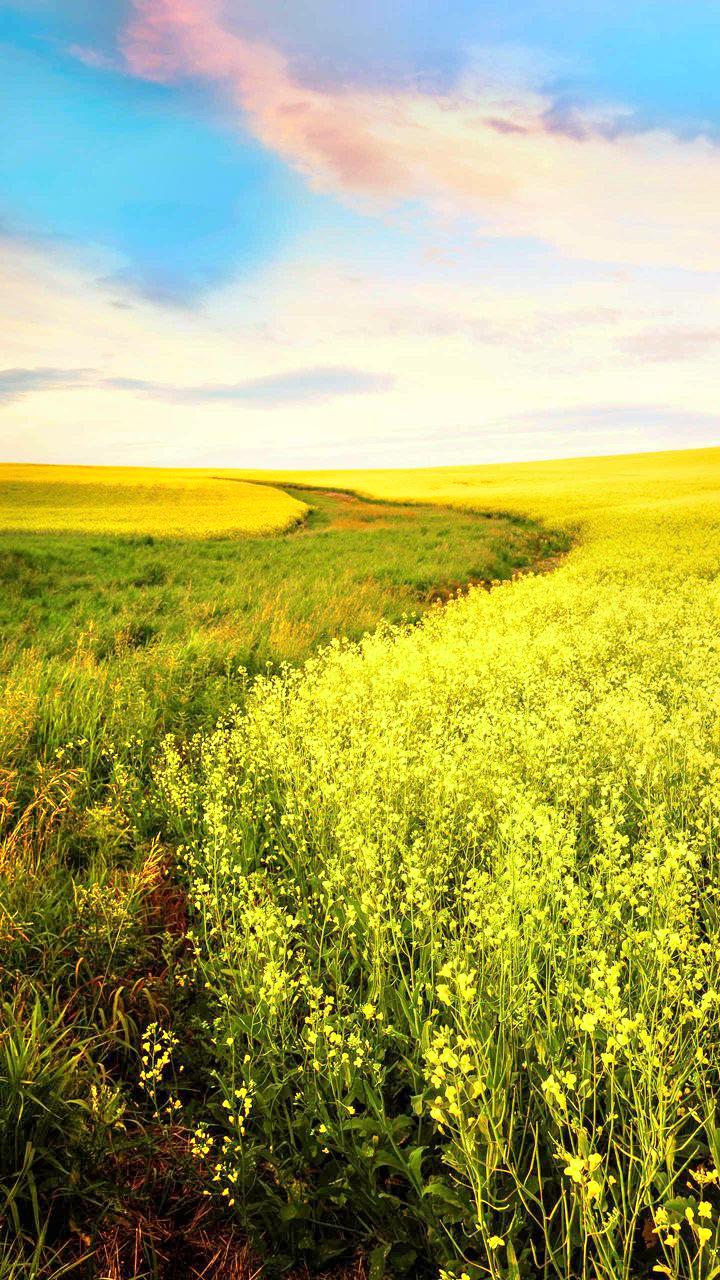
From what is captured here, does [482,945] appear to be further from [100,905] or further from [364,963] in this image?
[100,905]

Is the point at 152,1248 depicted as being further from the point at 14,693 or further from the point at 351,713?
the point at 14,693

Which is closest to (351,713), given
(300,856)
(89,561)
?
(300,856)

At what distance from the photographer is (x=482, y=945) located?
9.83 feet

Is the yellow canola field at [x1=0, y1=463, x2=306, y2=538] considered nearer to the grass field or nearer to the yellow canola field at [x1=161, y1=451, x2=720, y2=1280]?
the grass field

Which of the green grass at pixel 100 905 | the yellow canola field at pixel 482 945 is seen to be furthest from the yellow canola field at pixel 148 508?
the yellow canola field at pixel 482 945

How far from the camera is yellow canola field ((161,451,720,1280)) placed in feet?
7.91

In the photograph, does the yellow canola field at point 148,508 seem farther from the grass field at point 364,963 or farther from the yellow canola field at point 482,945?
the yellow canola field at point 482,945

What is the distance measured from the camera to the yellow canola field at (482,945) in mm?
2410

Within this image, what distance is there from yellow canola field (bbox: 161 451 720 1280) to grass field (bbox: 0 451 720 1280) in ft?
0.10

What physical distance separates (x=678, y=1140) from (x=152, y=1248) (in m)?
2.08

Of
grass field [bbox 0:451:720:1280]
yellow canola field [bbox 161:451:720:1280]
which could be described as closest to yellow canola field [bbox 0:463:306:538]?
grass field [bbox 0:451:720:1280]

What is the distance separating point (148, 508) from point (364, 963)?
1562 inches

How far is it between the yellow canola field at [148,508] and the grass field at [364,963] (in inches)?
939

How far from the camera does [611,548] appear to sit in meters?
22.5
